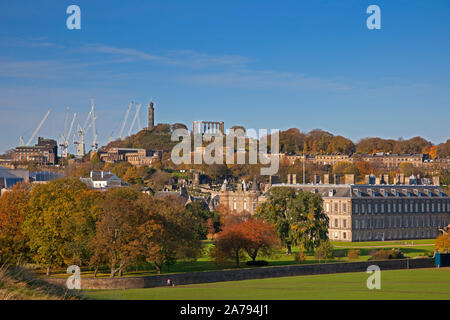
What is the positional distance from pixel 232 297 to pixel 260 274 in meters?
14.5

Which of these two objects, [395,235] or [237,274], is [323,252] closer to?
[237,274]

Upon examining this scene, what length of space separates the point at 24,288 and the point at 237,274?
28718 mm

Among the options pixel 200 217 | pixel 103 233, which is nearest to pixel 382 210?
pixel 200 217

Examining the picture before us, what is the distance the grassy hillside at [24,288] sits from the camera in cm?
1808

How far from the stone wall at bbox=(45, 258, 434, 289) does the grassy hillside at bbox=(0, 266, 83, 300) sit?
52.9 ft

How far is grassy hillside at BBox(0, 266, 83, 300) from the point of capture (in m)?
18.1

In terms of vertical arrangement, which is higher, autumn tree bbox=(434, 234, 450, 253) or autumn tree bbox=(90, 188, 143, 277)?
autumn tree bbox=(90, 188, 143, 277)

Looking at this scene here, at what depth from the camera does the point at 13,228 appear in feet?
188

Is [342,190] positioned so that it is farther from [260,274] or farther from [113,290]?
[113,290]

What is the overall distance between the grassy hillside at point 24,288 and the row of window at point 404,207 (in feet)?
234

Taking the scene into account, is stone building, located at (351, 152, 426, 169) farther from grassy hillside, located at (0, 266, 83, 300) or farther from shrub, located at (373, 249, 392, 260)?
grassy hillside, located at (0, 266, 83, 300)

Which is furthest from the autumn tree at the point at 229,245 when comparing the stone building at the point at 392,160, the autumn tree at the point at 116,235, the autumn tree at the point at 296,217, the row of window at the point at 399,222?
the stone building at the point at 392,160
